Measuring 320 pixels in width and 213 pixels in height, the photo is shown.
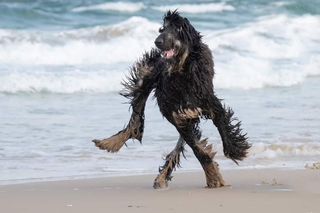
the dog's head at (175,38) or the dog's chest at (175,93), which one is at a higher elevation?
the dog's head at (175,38)

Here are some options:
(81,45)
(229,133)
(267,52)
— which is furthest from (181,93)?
(81,45)

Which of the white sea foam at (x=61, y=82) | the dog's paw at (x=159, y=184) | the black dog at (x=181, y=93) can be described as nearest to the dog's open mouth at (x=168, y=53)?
the black dog at (x=181, y=93)

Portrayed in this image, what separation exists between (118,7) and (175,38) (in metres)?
18.2

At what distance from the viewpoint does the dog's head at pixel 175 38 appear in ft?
17.7

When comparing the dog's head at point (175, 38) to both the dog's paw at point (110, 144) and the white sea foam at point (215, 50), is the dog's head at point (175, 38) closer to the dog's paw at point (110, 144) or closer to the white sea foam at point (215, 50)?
the dog's paw at point (110, 144)

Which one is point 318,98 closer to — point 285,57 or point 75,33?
point 285,57

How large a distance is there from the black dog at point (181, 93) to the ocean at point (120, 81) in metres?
0.60

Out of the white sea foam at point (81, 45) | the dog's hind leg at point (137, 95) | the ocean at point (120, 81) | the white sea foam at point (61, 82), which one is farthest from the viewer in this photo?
the white sea foam at point (81, 45)

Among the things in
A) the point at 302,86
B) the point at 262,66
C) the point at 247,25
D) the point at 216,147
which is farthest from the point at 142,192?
the point at 247,25

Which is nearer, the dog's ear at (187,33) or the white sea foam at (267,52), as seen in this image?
the dog's ear at (187,33)

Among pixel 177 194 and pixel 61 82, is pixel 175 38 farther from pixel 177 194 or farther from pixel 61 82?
pixel 61 82

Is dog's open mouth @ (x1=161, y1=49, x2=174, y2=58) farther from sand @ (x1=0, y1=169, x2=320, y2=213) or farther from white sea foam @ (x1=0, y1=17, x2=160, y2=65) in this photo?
white sea foam @ (x1=0, y1=17, x2=160, y2=65)

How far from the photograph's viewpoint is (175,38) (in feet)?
17.8

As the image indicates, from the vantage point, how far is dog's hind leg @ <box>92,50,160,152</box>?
6266 mm
